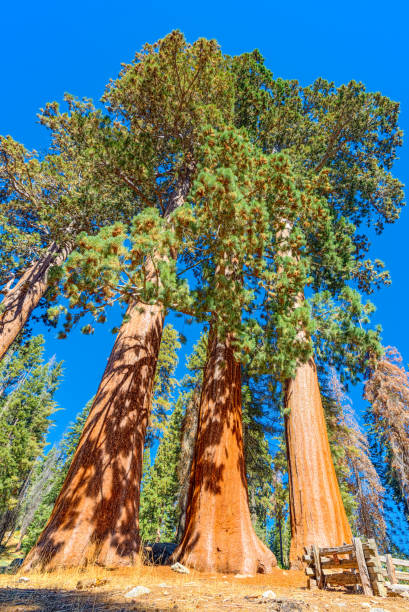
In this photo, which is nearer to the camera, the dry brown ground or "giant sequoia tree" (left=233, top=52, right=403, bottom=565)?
the dry brown ground

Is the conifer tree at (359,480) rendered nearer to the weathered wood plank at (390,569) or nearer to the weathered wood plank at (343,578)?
the weathered wood plank at (390,569)

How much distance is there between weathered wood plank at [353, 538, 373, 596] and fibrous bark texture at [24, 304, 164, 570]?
2989mm

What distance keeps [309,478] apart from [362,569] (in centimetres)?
→ 193

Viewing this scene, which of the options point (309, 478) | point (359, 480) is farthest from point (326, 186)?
point (359, 480)

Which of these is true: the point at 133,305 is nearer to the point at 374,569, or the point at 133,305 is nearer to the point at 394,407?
the point at 374,569

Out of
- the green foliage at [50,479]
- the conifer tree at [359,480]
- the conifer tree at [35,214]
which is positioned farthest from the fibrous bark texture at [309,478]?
the green foliage at [50,479]

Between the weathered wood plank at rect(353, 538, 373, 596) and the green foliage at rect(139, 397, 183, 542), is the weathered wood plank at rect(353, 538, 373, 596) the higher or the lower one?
the lower one

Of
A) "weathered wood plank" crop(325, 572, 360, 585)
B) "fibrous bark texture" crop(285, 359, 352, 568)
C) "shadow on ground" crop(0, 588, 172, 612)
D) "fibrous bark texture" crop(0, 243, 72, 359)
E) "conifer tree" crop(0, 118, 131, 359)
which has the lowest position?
"shadow on ground" crop(0, 588, 172, 612)

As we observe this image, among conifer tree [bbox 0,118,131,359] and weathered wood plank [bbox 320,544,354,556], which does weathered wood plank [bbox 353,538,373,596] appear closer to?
weathered wood plank [bbox 320,544,354,556]

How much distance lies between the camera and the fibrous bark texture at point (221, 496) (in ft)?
15.1

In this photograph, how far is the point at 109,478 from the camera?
479 centimetres

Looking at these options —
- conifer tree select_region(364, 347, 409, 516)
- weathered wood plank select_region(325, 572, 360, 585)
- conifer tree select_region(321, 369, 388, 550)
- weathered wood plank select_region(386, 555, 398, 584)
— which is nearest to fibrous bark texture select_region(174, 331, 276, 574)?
weathered wood plank select_region(325, 572, 360, 585)

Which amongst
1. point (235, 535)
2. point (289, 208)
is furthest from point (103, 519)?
point (289, 208)

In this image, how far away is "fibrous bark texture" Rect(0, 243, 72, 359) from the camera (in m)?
9.27
